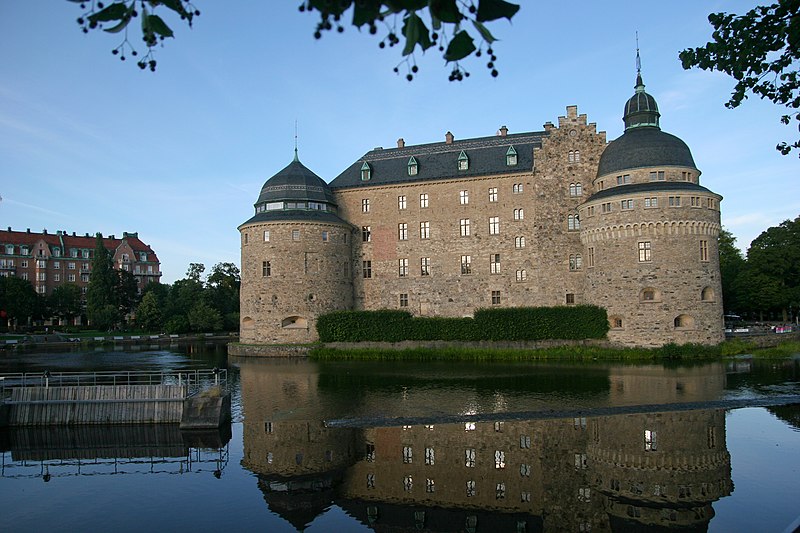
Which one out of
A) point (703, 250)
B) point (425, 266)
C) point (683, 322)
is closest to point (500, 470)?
point (683, 322)

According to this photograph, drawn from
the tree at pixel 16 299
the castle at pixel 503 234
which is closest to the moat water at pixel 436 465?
the castle at pixel 503 234

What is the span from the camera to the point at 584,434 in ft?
54.2

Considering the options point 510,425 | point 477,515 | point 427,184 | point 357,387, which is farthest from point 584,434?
point 427,184

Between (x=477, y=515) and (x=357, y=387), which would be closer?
(x=477, y=515)

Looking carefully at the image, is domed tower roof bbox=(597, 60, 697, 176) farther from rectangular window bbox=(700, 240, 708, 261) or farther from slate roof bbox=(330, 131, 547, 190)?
slate roof bbox=(330, 131, 547, 190)

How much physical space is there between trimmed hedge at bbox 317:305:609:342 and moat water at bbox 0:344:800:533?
49.7 ft

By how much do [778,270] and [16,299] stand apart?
84.8 m

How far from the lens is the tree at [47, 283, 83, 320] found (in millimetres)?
86625

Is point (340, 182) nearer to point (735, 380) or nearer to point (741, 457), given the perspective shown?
point (735, 380)

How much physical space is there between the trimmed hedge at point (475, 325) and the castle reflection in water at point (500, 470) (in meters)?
19.2

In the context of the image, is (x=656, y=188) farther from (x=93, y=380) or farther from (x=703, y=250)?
(x=93, y=380)

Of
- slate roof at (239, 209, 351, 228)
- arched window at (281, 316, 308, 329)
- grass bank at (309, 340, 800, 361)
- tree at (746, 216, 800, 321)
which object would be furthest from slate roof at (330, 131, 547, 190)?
tree at (746, 216, 800, 321)

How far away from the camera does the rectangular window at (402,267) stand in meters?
47.2

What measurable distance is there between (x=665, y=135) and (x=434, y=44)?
39993 millimetres
